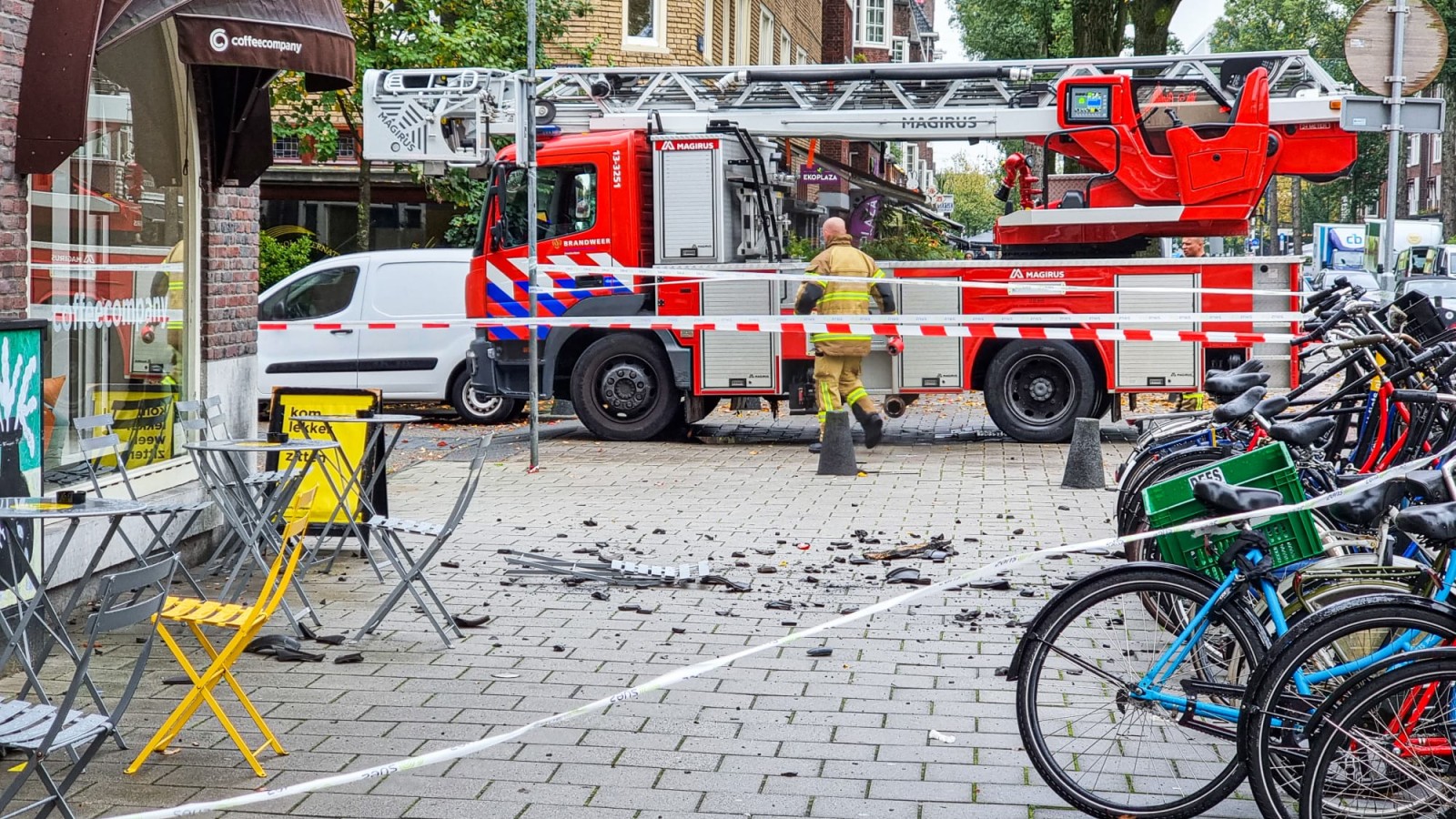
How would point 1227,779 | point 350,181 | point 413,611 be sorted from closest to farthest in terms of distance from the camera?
point 1227,779, point 413,611, point 350,181

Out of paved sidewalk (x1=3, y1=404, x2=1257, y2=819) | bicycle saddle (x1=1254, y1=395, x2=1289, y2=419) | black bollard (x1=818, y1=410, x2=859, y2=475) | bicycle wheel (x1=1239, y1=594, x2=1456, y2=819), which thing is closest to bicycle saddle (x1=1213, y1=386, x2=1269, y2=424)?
bicycle saddle (x1=1254, y1=395, x2=1289, y2=419)

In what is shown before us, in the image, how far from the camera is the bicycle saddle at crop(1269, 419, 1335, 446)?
5047mm

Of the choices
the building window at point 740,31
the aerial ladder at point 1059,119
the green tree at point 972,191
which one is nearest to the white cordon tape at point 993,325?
the aerial ladder at point 1059,119

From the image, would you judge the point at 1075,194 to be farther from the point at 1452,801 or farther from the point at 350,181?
the point at 350,181

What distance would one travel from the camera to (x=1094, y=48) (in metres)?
22.6

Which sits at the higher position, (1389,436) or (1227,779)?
(1389,436)

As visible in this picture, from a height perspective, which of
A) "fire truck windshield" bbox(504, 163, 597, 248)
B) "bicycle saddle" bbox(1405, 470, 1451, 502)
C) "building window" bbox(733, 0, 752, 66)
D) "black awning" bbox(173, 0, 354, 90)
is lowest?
"bicycle saddle" bbox(1405, 470, 1451, 502)

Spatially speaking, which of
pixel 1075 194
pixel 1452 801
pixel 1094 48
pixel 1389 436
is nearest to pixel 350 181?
pixel 1094 48

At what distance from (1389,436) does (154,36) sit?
20.9 ft

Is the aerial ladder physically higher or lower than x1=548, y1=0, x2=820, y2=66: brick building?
lower

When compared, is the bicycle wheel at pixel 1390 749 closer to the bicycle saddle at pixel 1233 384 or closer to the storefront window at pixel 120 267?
the bicycle saddle at pixel 1233 384

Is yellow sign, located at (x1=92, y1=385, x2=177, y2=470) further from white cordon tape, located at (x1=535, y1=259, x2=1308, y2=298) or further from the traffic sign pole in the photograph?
the traffic sign pole

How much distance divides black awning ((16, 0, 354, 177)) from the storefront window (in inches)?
21.7

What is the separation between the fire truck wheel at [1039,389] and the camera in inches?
544
